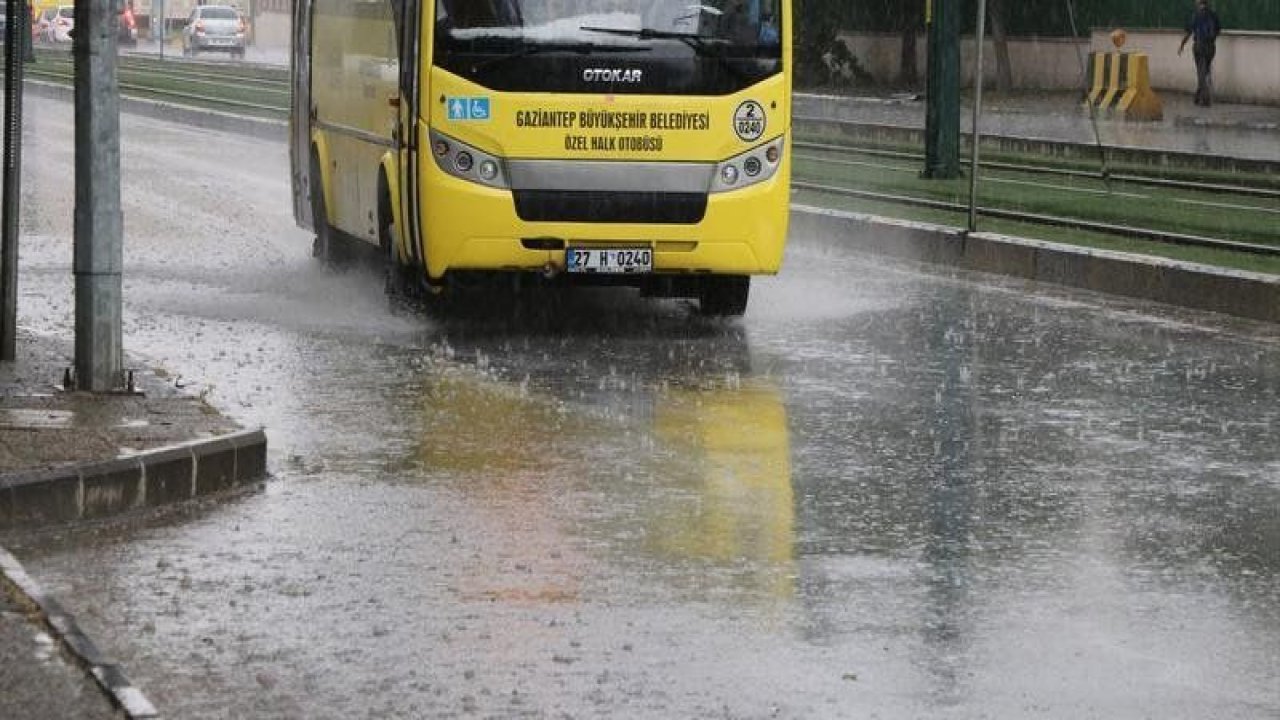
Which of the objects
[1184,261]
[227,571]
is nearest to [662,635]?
[227,571]

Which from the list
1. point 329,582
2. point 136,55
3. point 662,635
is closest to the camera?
point 662,635

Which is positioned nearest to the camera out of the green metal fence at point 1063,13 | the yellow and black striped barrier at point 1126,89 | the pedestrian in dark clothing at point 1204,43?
the yellow and black striped barrier at point 1126,89

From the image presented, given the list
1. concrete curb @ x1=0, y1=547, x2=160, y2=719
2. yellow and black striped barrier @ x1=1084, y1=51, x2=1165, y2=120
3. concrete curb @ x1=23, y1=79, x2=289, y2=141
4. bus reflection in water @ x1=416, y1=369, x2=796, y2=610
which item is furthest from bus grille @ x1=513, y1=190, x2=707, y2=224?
yellow and black striped barrier @ x1=1084, y1=51, x2=1165, y2=120

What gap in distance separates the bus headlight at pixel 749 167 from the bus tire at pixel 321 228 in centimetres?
408

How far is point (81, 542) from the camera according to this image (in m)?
8.62

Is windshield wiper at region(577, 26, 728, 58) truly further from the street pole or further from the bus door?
the street pole

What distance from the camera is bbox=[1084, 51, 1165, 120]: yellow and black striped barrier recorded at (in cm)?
4306

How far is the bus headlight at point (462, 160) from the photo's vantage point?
1475cm

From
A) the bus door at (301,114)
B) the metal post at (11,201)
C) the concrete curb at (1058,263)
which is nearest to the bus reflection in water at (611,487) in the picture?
the metal post at (11,201)

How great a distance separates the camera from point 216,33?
271 ft

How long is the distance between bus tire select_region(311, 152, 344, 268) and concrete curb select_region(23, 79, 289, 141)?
55.5 feet

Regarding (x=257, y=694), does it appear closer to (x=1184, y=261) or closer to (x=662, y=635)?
(x=662, y=635)

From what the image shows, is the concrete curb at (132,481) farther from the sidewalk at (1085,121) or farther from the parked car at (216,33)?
the parked car at (216,33)

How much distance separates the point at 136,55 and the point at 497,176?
219 ft
